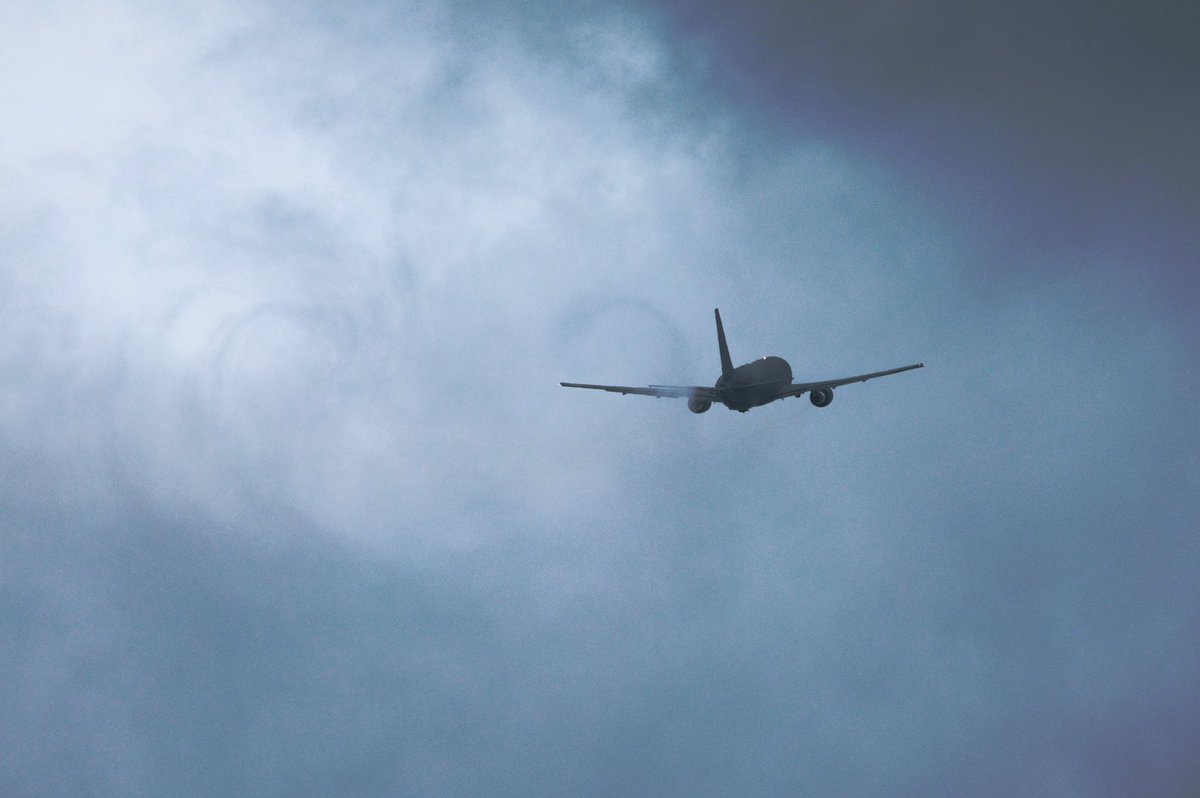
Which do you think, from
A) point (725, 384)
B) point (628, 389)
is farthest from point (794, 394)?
point (628, 389)

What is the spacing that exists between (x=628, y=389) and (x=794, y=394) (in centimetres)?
2610

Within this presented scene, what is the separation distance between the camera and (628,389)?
19912cm

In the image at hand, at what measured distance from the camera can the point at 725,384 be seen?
632ft

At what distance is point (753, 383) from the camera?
191875 millimetres

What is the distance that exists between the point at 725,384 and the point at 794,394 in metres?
13.7

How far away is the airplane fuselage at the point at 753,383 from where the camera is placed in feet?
630

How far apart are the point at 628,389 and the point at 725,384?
52.4 feet

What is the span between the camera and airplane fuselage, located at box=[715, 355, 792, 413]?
630ft

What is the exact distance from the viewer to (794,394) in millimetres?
199750

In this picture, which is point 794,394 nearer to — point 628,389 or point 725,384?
point 725,384
